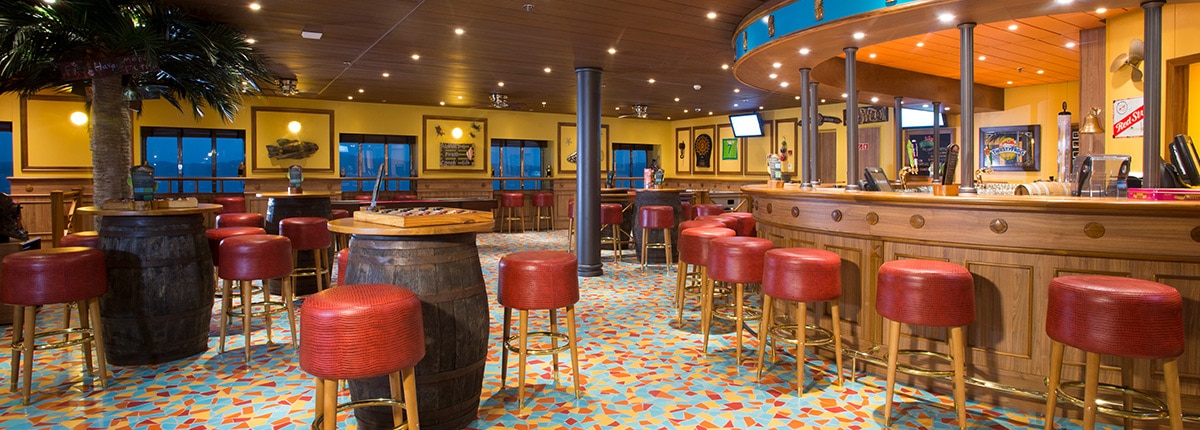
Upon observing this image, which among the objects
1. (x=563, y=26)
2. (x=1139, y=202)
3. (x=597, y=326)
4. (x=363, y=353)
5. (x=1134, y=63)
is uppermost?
(x=563, y=26)

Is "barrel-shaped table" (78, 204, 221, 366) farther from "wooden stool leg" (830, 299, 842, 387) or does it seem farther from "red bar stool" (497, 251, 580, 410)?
"wooden stool leg" (830, 299, 842, 387)

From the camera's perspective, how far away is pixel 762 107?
13.2m

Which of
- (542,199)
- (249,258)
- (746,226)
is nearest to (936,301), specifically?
(746,226)

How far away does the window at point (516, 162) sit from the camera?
14.5m

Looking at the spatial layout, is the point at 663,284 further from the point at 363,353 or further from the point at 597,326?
the point at 363,353

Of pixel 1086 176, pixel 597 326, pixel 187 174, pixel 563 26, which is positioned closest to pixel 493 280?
pixel 597 326

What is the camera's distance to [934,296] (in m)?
3.01

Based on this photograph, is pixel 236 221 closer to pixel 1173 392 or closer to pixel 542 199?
pixel 1173 392

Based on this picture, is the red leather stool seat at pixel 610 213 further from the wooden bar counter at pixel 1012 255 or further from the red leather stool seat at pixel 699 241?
the wooden bar counter at pixel 1012 255

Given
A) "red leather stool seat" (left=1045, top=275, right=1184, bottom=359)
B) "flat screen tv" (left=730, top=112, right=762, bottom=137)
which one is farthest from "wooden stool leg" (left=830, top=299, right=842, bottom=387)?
"flat screen tv" (left=730, top=112, right=762, bottom=137)

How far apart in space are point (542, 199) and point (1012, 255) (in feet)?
36.2

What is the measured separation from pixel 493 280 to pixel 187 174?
777 cm

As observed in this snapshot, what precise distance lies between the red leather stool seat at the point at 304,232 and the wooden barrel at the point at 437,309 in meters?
3.03

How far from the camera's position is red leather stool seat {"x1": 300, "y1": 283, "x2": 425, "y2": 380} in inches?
90.3
